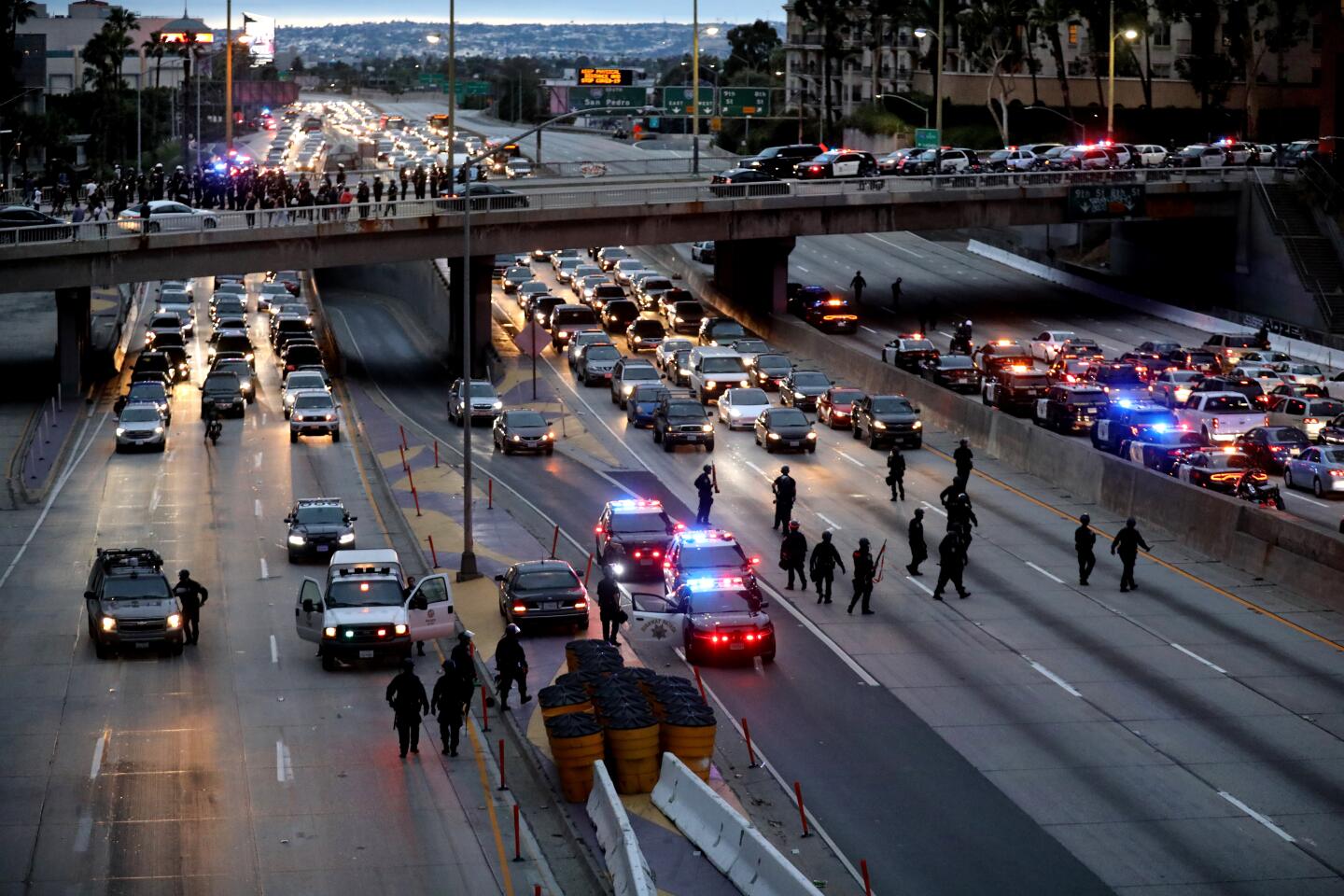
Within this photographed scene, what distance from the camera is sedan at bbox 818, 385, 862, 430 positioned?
190ft

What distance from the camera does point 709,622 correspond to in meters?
32.2

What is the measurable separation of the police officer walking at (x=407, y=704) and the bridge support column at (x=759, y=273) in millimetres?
51463

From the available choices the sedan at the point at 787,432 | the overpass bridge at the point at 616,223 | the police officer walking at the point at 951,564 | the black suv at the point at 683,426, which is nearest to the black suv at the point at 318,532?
the police officer walking at the point at 951,564

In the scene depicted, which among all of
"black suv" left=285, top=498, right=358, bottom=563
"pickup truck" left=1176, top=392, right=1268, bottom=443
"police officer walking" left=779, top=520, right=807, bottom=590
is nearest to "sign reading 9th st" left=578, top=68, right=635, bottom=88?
"pickup truck" left=1176, top=392, right=1268, bottom=443

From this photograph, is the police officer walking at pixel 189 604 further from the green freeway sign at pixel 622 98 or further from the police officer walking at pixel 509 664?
the green freeway sign at pixel 622 98

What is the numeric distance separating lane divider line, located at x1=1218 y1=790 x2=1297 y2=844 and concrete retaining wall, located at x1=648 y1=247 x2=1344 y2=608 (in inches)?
467

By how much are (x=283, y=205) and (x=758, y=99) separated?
59.7 meters

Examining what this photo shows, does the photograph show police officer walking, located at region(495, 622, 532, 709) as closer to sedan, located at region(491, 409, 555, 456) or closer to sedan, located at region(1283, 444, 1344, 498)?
sedan, located at region(1283, 444, 1344, 498)

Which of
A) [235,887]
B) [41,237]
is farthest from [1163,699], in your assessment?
[41,237]

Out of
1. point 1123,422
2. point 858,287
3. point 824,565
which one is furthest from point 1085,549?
point 858,287

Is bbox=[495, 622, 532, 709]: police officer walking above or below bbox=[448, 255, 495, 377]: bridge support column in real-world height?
below

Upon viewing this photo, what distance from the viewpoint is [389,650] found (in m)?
32.4

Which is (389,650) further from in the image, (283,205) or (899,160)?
(899,160)

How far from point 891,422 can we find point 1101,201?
30.7m
